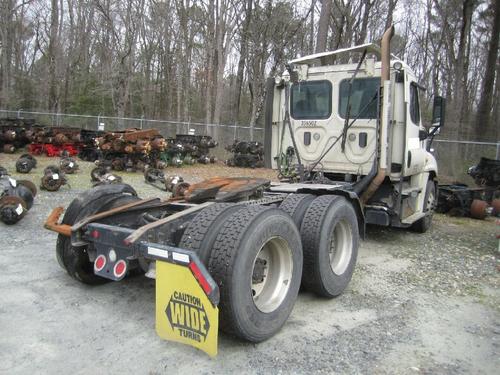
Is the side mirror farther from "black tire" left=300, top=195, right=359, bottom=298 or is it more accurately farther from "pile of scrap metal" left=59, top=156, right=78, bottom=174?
"pile of scrap metal" left=59, top=156, right=78, bottom=174

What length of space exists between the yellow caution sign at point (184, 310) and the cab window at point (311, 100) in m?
4.72

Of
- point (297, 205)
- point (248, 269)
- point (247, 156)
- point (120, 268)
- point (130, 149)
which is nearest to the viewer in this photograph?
point (248, 269)

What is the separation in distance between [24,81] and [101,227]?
37.3 metres

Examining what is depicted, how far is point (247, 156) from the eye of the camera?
1938 centimetres

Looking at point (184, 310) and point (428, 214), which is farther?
point (428, 214)

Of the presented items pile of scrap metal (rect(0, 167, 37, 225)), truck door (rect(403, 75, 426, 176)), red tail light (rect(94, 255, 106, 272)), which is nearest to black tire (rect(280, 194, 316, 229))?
red tail light (rect(94, 255, 106, 272))

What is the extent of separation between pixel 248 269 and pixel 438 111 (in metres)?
5.70

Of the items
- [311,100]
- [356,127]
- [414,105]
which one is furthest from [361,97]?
[414,105]

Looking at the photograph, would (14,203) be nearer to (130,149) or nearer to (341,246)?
(341,246)

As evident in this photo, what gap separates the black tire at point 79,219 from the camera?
4.36 m

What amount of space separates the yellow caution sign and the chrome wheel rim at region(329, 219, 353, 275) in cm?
221

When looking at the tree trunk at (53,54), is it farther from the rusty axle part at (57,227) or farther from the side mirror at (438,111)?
the rusty axle part at (57,227)

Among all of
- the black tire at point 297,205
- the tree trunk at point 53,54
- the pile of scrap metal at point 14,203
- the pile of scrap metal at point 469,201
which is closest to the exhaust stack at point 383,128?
the black tire at point 297,205

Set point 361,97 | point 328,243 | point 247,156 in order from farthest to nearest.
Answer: point 247,156 < point 361,97 < point 328,243
